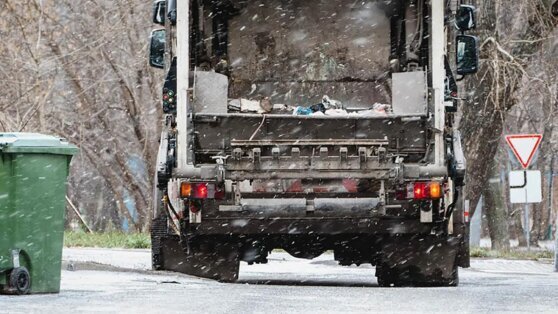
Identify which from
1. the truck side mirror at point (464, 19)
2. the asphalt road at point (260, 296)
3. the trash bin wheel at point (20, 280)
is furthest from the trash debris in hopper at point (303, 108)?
the trash bin wheel at point (20, 280)

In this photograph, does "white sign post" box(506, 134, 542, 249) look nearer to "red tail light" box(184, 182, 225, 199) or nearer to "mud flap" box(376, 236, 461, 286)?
"mud flap" box(376, 236, 461, 286)

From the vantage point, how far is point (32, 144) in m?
11.0

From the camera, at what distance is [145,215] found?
112ft

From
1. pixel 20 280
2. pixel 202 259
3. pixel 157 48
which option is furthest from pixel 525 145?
pixel 20 280

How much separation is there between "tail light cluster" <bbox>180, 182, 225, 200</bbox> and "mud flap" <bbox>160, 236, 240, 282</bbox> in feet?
2.65

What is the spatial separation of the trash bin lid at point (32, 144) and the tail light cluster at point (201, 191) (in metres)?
1.73

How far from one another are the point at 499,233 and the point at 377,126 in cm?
1561

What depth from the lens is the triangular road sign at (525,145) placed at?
24125 millimetres

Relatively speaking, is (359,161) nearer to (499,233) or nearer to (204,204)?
(204,204)

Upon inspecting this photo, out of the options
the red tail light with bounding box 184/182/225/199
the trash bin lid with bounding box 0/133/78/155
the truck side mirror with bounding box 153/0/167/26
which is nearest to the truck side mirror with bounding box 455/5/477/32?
the truck side mirror with bounding box 153/0/167/26

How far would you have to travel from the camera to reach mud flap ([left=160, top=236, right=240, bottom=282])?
1357 centimetres

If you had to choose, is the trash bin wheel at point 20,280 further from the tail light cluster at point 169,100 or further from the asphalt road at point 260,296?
the tail light cluster at point 169,100

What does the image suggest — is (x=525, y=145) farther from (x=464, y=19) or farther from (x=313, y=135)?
(x=313, y=135)

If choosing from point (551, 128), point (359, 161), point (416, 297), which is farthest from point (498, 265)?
point (551, 128)
